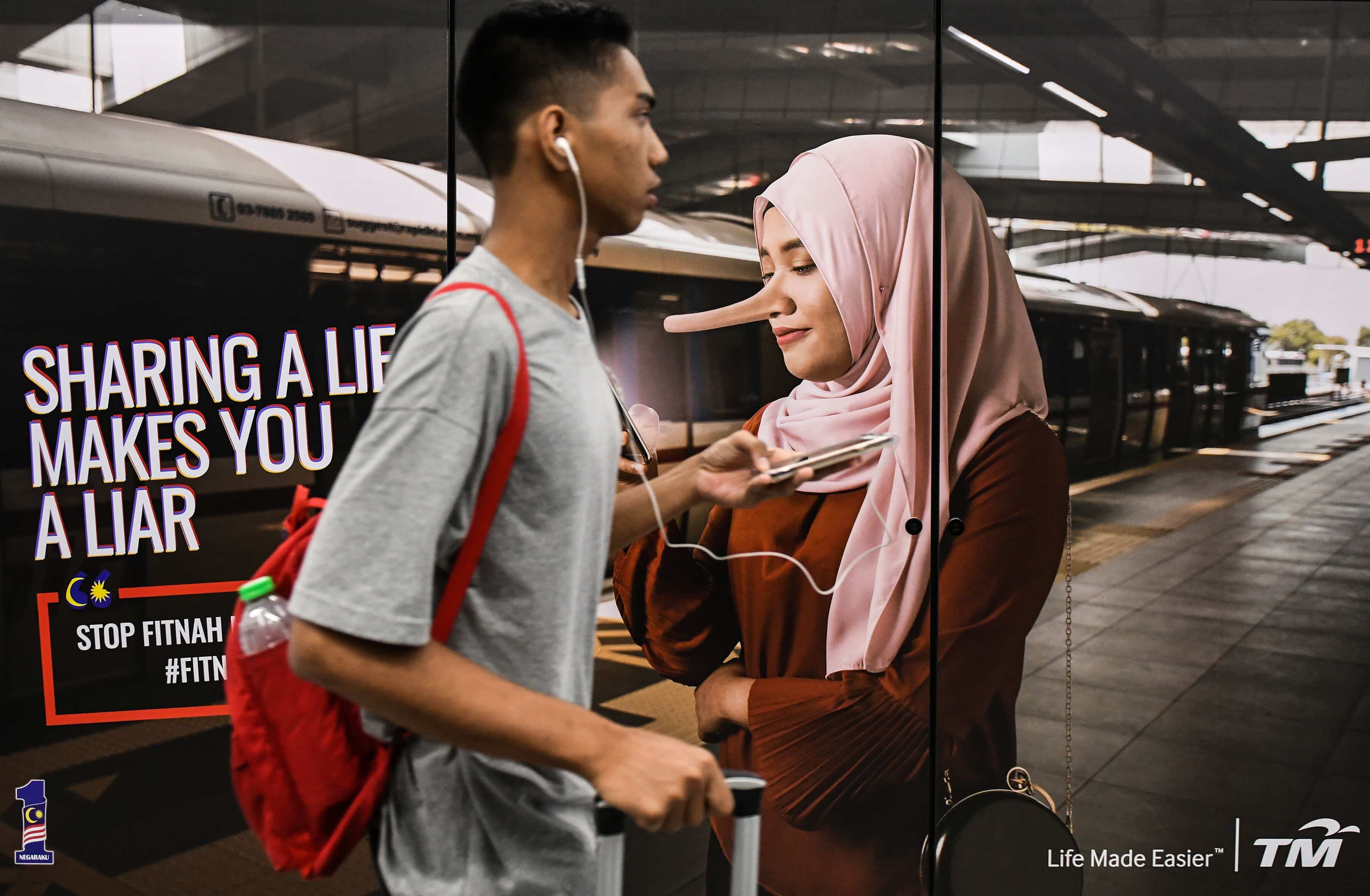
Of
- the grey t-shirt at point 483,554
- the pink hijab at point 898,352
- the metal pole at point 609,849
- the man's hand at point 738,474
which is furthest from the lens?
the pink hijab at point 898,352

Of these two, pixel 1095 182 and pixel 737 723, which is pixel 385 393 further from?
pixel 1095 182

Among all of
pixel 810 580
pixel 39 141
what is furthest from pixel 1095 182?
pixel 39 141

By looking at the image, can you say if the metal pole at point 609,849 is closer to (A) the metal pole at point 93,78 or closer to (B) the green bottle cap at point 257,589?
(B) the green bottle cap at point 257,589

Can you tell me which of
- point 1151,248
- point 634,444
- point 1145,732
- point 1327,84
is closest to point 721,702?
point 634,444

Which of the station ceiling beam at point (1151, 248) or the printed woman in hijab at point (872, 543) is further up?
the station ceiling beam at point (1151, 248)

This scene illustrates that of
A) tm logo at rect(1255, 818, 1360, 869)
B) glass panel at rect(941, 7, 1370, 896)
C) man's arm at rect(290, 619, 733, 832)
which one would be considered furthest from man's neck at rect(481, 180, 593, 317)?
tm logo at rect(1255, 818, 1360, 869)

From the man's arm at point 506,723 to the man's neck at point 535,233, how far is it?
45cm

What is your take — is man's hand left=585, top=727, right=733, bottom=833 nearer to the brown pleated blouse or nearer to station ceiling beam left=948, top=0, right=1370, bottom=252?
the brown pleated blouse

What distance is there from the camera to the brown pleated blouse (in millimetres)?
2283

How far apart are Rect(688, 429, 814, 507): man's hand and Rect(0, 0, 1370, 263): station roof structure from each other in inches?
41.4

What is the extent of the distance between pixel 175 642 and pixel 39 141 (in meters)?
1.21

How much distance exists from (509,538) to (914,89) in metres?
1.69

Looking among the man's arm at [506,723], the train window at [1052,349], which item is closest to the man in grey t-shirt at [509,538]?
the man's arm at [506,723]

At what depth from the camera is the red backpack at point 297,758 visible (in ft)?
3.79
